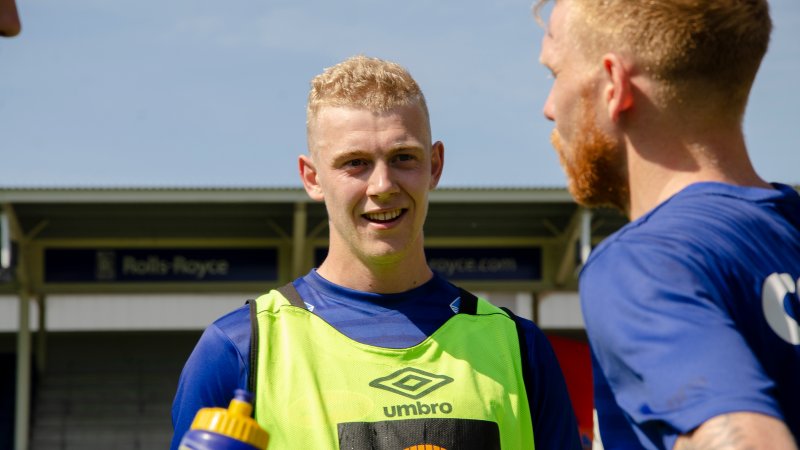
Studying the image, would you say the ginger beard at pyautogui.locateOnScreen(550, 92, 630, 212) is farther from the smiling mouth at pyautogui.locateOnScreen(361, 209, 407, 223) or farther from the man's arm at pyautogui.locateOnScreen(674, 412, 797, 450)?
the smiling mouth at pyautogui.locateOnScreen(361, 209, 407, 223)

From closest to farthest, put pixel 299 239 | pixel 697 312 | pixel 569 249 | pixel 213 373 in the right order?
1. pixel 697 312
2. pixel 213 373
3. pixel 299 239
4. pixel 569 249

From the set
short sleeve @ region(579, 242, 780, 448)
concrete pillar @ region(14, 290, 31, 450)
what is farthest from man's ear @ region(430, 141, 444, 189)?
concrete pillar @ region(14, 290, 31, 450)

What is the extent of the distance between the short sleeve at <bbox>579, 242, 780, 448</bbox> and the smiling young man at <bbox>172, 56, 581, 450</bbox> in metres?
1.33

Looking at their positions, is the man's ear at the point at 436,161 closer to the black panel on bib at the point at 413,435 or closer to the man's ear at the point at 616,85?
the black panel on bib at the point at 413,435

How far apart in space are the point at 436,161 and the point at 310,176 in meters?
0.39

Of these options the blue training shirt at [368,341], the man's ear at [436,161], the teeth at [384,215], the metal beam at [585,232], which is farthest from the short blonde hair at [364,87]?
the metal beam at [585,232]

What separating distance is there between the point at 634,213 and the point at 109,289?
48.5ft

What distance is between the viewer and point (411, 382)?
3145 mm

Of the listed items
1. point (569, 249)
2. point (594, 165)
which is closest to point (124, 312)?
point (569, 249)

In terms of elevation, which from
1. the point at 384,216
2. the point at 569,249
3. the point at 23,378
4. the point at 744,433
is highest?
the point at 744,433

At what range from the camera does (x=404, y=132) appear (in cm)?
326

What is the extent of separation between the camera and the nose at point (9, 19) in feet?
7.53

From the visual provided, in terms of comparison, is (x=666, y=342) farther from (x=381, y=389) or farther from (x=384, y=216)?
(x=384, y=216)

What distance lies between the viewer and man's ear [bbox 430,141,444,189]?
11.4 feet
